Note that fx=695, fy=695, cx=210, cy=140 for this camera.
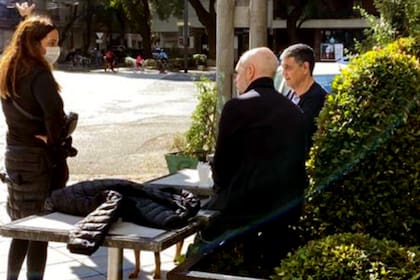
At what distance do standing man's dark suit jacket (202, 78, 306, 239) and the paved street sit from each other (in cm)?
226

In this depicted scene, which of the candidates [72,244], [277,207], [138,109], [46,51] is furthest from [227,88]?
[138,109]

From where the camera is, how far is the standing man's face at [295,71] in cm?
509

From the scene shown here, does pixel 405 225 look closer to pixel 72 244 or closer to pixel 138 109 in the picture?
pixel 72 244

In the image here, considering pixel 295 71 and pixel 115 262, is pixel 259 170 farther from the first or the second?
pixel 295 71

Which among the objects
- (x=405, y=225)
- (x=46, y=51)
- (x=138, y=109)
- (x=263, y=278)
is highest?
(x=46, y=51)

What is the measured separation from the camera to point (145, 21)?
5375 centimetres

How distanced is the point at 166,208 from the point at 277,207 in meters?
0.54

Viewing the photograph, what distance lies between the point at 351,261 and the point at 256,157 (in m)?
0.76

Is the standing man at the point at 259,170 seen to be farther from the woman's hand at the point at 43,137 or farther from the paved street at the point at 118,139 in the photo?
the paved street at the point at 118,139

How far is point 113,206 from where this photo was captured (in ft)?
10.3

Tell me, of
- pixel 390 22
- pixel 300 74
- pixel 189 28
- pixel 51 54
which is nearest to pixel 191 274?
pixel 51 54

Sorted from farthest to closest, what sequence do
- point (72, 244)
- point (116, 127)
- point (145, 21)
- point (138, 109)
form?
point (145, 21) → point (138, 109) → point (116, 127) → point (72, 244)

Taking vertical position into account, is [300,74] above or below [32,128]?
above

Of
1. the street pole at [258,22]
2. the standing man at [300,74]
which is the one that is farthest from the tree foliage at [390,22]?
the standing man at [300,74]
